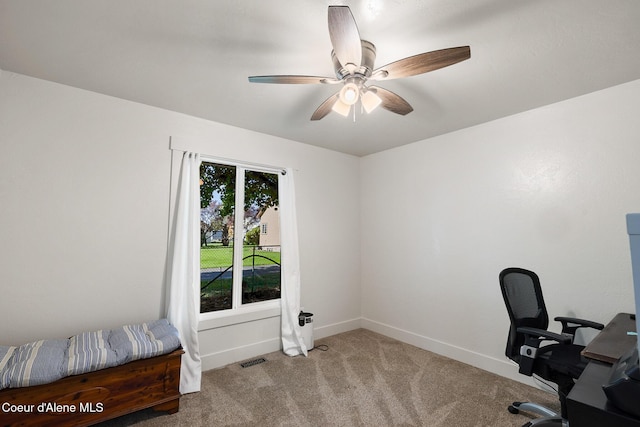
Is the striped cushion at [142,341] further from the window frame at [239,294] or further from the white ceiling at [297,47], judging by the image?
the white ceiling at [297,47]

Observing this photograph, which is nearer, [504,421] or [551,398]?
[504,421]

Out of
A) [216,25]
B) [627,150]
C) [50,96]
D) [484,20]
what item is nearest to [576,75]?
[627,150]

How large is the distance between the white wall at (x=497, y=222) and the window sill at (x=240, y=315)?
1.44 metres

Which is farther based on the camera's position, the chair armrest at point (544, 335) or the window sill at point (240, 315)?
the window sill at point (240, 315)

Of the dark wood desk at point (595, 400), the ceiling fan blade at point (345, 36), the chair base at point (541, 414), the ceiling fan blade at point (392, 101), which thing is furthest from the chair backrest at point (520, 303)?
the ceiling fan blade at point (345, 36)

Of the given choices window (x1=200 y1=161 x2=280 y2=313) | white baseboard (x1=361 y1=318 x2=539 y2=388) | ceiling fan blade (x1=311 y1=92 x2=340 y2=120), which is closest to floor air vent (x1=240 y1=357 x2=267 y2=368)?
window (x1=200 y1=161 x2=280 y2=313)

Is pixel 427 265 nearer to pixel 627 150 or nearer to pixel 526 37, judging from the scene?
pixel 627 150

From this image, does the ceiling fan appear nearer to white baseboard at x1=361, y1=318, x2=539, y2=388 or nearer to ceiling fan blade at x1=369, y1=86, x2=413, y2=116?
ceiling fan blade at x1=369, y1=86, x2=413, y2=116

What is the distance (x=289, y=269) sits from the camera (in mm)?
3330

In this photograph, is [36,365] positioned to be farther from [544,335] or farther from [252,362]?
[544,335]

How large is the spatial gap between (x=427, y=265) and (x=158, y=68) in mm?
A: 3172

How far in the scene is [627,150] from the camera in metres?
2.17

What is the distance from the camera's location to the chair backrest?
2.02m

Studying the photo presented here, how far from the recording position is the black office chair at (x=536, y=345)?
68.7 inches
